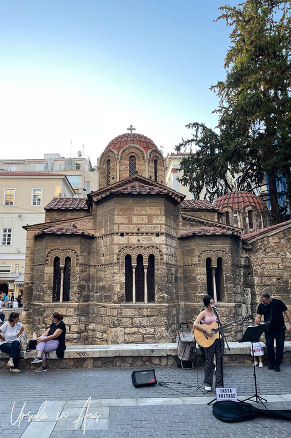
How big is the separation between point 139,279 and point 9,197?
22.7 metres

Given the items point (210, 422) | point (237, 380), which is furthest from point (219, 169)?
point (210, 422)

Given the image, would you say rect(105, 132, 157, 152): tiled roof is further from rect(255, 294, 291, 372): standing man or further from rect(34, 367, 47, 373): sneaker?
rect(34, 367, 47, 373): sneaker

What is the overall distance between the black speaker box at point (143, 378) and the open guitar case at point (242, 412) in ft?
4.36

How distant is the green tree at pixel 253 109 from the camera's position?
64.3 feet

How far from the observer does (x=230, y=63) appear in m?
24.0

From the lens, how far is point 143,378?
17.7 feet

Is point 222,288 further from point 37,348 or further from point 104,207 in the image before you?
point 37,348

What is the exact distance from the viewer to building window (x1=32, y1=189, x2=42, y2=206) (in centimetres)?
2963

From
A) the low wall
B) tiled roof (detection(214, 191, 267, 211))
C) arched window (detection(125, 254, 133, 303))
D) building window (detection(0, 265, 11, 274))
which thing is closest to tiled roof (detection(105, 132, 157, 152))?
tiled roof (detection(214, 191, 267, 211))

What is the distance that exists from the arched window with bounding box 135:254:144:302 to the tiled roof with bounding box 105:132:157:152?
7.32 meters

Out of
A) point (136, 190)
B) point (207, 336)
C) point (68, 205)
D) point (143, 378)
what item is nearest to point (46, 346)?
point (143, 378)

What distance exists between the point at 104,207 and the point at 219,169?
13.8 m

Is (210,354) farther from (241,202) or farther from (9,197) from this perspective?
(9,197)

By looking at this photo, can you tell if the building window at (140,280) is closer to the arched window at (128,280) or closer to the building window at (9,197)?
the arched window at (128,280)
